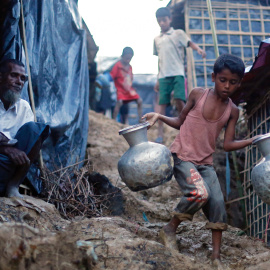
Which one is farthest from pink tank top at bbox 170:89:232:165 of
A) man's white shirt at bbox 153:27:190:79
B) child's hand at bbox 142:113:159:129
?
man's white shirt at bbox 153:27:190:79

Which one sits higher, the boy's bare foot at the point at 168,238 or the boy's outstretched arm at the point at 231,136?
the boy's outstretched arm at the point at 231,136

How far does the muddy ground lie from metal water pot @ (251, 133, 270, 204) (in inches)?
17.4

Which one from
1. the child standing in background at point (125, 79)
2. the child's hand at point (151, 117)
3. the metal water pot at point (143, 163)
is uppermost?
the child standing in background at point (125, 79)

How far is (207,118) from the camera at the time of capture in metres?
3.41

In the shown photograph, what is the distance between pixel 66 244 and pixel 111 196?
2.39 m

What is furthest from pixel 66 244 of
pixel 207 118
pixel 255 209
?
pixel 255 209

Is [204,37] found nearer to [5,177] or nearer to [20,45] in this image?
[20,45]

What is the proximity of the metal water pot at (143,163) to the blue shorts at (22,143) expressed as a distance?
0.77 meters

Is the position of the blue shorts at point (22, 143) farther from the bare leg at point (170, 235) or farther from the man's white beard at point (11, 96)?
the bare leg at point (170, 235)

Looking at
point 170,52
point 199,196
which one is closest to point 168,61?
point 170,52

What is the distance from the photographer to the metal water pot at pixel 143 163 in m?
2.95

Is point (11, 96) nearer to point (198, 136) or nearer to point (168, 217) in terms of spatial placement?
point (198, 136)

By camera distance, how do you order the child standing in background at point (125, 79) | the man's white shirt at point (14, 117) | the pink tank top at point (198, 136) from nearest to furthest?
the pink tank top at point (198, 136) < the man's white shirt at point (14, 117) < the child standing in background at point (125, 79)

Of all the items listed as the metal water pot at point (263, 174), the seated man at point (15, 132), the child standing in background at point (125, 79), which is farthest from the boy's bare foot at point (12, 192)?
the child standing in background at point (125, 79)
